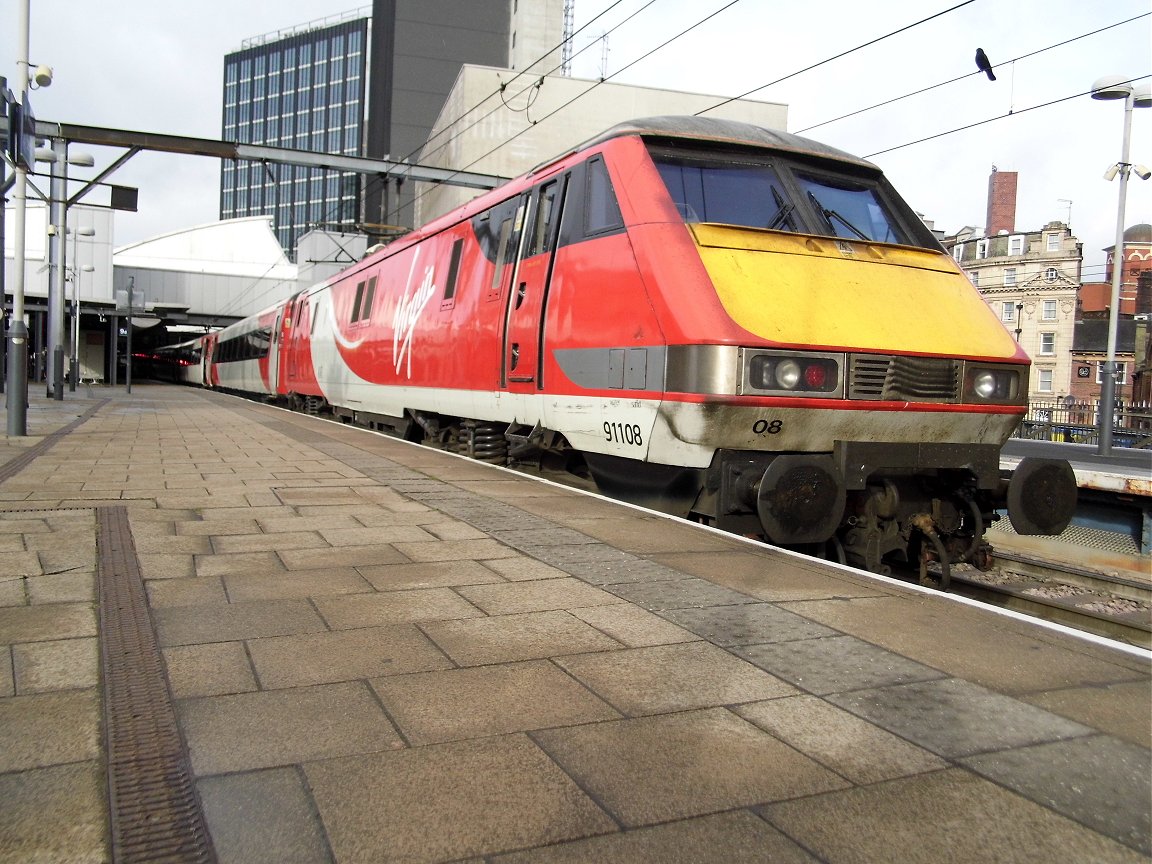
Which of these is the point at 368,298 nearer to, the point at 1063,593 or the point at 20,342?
the point at 20,342

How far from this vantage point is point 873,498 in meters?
5.71

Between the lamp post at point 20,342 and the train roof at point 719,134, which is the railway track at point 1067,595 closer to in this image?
the train roof at point 719,134

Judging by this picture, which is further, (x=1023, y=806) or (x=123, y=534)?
(x=123, y=534)

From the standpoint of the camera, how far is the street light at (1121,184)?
1612 centimetres

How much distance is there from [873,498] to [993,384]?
3.64 feet

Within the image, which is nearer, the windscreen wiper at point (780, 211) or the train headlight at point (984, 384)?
the train headlight at point (984, 384)

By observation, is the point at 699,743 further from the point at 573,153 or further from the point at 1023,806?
the point at 573,153

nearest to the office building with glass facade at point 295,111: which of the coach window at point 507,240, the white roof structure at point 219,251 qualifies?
the white roof structure at point 219,251

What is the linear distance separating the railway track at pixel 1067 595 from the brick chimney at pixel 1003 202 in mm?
54128

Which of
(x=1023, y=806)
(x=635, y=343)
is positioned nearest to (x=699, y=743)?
(x=1023, y=806)

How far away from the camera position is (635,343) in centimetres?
584

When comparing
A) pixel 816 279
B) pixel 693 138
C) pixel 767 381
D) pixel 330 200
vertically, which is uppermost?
pixel 330 200

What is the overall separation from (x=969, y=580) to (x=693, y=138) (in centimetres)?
453

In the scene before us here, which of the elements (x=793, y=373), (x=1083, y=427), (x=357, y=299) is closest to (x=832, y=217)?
(x=793, y=373)
